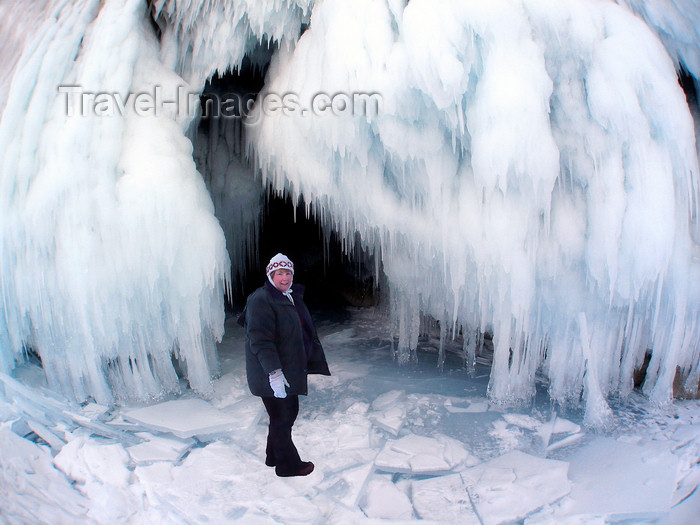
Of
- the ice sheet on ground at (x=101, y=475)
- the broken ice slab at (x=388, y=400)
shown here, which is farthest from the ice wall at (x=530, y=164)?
the ice sheet on ground at (x=101, y=475)

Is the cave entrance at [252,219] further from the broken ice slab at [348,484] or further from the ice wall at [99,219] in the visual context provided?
the broken ice slab at [348,484]

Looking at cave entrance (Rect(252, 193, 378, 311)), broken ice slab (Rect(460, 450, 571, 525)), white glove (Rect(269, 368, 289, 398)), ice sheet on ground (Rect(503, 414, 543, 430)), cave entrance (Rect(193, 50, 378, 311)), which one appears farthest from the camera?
cave entrance (Rect(252, 193, 378, 311))

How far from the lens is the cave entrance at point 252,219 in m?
4.20

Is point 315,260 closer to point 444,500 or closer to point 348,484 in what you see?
point 348,484

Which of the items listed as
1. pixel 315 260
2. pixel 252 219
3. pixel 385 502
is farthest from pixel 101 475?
pixel 315 260

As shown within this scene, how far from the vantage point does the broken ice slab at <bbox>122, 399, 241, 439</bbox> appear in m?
2.73

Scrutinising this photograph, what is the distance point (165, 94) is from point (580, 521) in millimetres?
3229

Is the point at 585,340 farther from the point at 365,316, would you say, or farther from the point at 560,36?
the point at 365,316

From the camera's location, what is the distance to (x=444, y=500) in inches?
85.8

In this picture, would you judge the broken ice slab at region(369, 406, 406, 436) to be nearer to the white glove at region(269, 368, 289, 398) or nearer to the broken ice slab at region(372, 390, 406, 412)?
the broken ice slab at region(372, 390, 406, 412)

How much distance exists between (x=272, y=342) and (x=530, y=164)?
1.62m

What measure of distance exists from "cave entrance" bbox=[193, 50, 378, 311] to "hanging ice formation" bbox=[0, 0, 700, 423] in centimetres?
74

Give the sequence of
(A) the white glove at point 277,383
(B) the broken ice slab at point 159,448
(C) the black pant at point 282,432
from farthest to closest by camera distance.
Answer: (B) the broken ice slab at point 159,448
(C) the black pant at point 282,432
(A) the white glove at point 277,383

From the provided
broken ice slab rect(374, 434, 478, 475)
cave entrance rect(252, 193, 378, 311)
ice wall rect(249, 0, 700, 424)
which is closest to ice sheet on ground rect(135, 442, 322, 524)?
broken ice slab rect(374, 434, 478, 475)
